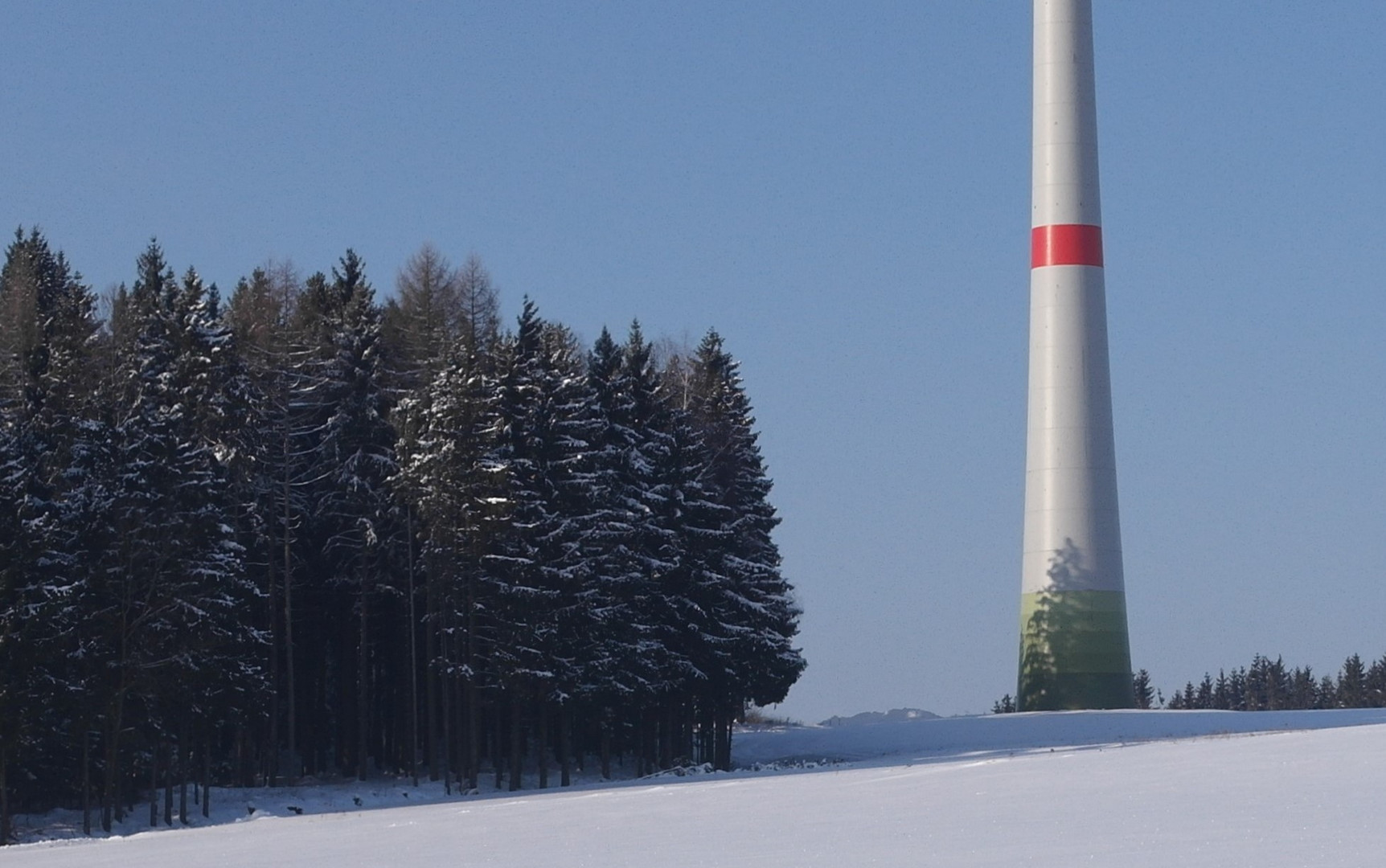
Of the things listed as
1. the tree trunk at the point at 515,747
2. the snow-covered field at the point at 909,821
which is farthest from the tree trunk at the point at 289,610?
the snow-covered field at the point at 909,821

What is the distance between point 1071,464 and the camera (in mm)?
66438

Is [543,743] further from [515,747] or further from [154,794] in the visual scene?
[154,794]

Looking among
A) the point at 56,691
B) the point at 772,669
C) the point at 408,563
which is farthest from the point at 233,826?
the point at 772,669

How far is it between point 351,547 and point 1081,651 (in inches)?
997

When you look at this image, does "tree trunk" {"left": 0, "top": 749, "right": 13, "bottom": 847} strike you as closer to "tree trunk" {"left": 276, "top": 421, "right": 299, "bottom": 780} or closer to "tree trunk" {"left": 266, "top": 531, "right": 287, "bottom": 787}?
"tree trunk" {"left": 266, "top": 531, "right": 287, "bottom": 787}

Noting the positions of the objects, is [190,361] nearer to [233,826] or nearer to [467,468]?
[467,468]

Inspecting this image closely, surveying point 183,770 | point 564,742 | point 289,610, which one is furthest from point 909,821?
point 289,610

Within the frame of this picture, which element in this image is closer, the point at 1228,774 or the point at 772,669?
the point at 1228,774

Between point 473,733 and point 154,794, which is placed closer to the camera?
point 154,794

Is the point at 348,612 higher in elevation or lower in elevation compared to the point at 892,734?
higher

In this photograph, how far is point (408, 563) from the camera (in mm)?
55406

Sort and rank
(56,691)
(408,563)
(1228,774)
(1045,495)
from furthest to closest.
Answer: (1045,495) → (408,563) → (56,691) → (1228,774)

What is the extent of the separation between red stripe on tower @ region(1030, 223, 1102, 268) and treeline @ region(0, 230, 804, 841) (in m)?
12.0

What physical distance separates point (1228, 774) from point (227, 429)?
A: 101ft
